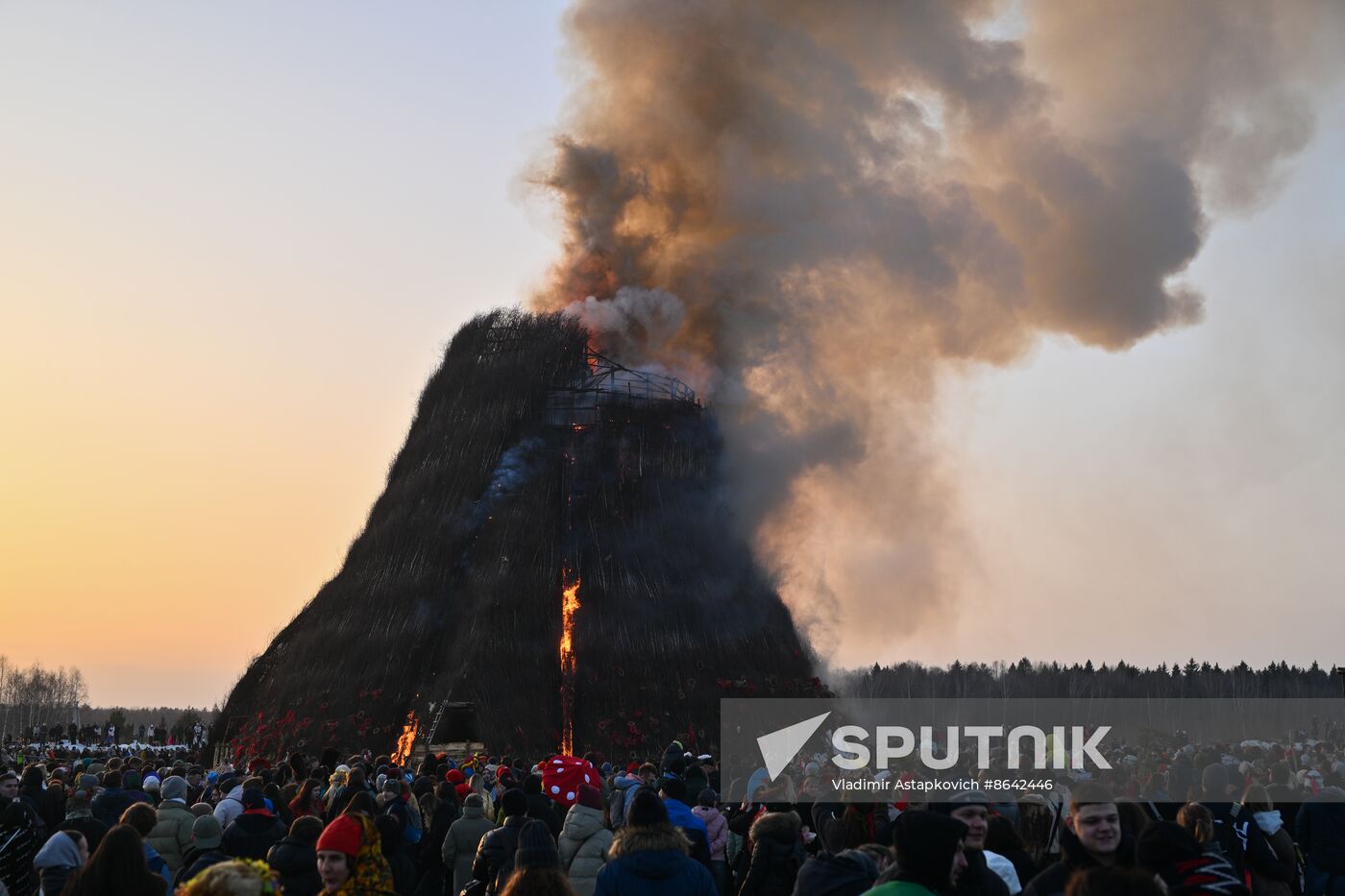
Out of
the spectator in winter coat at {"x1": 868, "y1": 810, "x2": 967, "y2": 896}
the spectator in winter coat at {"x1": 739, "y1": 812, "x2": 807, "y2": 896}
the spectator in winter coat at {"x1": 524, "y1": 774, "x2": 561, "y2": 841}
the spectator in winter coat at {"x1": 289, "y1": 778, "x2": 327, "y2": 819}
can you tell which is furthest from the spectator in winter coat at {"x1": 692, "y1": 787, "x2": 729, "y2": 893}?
the spectator in winter coat at {"x1": 868, "y1": 810, "x2": 967, "y2": 896}

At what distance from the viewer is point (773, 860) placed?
12.8 meters

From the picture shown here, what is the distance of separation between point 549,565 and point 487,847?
3685 cm

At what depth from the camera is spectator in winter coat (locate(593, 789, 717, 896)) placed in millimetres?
9836

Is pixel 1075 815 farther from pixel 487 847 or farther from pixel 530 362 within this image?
pixel 530 362

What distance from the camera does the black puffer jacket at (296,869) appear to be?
36.9 ft

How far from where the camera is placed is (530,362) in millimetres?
55188

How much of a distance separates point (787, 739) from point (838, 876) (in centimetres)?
3917

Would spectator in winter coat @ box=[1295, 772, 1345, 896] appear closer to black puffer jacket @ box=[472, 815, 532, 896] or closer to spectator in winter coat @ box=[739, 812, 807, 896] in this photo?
spectator in winter coat @ box=[739, 812, 807, 896]

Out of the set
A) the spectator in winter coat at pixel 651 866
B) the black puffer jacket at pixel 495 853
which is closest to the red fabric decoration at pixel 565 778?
the black puffer jacket at pixel 495 853

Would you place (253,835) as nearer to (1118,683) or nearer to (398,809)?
(398,809)

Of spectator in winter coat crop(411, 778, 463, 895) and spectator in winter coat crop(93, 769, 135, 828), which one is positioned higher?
spectator in winter coat crop(93, 769, 135, 828)

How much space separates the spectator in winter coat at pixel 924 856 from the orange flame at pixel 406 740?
131 ft

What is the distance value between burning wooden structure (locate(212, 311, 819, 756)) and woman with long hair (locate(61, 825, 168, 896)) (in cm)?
3596

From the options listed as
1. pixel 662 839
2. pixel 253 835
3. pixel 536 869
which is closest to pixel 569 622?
pixel 253 835
